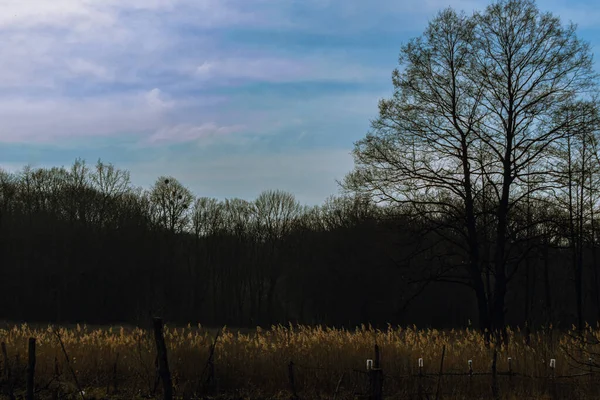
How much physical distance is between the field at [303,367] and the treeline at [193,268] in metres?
29.1

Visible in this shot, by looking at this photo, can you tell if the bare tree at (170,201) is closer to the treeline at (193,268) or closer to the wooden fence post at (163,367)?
the treeline at (193,268)

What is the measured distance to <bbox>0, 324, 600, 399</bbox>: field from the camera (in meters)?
10.7

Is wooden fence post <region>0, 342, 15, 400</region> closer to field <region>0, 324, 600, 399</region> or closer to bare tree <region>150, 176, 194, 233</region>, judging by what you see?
field <region>0, 324, 600, 399</region>

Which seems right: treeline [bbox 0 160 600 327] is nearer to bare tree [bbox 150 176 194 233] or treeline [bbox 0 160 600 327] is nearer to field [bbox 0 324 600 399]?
bare tree [bbox 150 176 194 233]

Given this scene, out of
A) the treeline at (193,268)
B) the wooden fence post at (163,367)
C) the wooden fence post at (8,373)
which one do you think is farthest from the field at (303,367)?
the treeline at (193,268)

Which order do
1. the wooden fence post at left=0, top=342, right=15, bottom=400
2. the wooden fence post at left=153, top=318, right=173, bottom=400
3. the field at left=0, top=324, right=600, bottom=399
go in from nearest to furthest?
the wooden fence post at left=153, top=318, right=173, bottom=400, the wooden fence post at left=0, top=342, right=15, bottom=400, the field at left=0, top=324, right=600, bottom=399

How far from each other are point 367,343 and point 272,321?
136 ft

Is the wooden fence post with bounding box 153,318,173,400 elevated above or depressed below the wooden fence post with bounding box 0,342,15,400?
above

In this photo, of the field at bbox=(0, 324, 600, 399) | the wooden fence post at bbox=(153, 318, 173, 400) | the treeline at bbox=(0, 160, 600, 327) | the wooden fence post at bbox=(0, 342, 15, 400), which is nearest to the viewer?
the wooden fence post at bbox=(153, 318, 173, 400)

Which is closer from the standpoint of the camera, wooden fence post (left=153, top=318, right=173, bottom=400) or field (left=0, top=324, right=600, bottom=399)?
wooden fence post (left=153, top=318, right=173, bottom=400)

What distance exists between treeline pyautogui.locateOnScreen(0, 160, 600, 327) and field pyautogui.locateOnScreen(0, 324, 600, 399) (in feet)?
95.4

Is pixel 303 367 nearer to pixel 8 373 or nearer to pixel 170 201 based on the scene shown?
pixel 8 373

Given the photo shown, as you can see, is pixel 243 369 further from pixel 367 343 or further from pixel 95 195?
pixel 95 195

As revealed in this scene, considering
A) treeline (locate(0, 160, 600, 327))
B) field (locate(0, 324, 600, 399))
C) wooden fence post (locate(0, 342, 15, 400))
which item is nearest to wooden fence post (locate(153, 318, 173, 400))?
wooden fence post (locate(0, 342, 15, 400))
